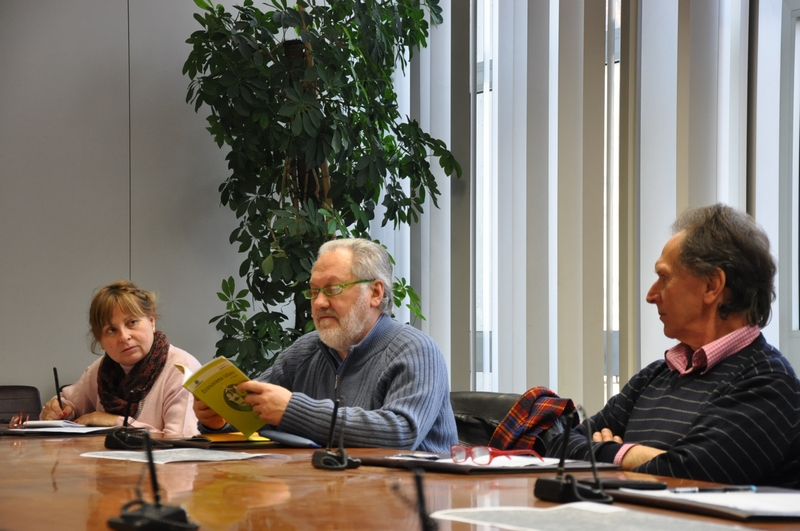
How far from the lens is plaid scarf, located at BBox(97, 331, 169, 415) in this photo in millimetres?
3025

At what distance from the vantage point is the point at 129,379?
3084mm

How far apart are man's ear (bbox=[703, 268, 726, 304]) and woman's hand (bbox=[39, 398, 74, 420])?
2391 millimetres

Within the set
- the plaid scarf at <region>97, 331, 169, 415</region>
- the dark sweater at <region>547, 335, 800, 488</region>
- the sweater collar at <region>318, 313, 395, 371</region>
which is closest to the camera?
the dark sweater at <region>547, 335, 800, 488</region>

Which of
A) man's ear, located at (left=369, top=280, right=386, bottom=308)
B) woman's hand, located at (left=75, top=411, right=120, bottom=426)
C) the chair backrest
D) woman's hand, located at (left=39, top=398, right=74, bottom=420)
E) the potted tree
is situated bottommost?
the chair backrest

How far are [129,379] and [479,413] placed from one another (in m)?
1.33

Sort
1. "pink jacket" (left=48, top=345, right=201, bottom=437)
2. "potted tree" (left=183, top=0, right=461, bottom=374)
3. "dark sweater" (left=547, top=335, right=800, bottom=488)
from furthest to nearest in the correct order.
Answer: "potted tree" (left=183, top=0, right=461, bottom=374) → "pink jacket" (left=48, top=345, right=201, bottom=437) → "dark sweater" (left=547, top=335, right=800, bottom=488)

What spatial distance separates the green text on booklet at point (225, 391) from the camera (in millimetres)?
2078

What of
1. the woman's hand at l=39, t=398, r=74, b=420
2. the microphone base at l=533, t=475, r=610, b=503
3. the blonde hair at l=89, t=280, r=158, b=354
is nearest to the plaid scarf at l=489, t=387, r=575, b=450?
the microphone base at l=533, t=475, r=610, b=503

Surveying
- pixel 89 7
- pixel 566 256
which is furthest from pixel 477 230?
pixel 89 7

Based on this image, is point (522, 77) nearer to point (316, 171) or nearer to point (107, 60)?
point (316, 171)

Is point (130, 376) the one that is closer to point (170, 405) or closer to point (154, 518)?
point (170, 405)

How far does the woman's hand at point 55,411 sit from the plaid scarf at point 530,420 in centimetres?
180

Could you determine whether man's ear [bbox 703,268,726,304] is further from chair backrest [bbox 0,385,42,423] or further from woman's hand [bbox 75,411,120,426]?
chair backrest [bbox 0,385,42,423]

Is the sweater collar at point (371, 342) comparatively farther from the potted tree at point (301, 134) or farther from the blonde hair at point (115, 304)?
the potted tree at point (301, 134)
